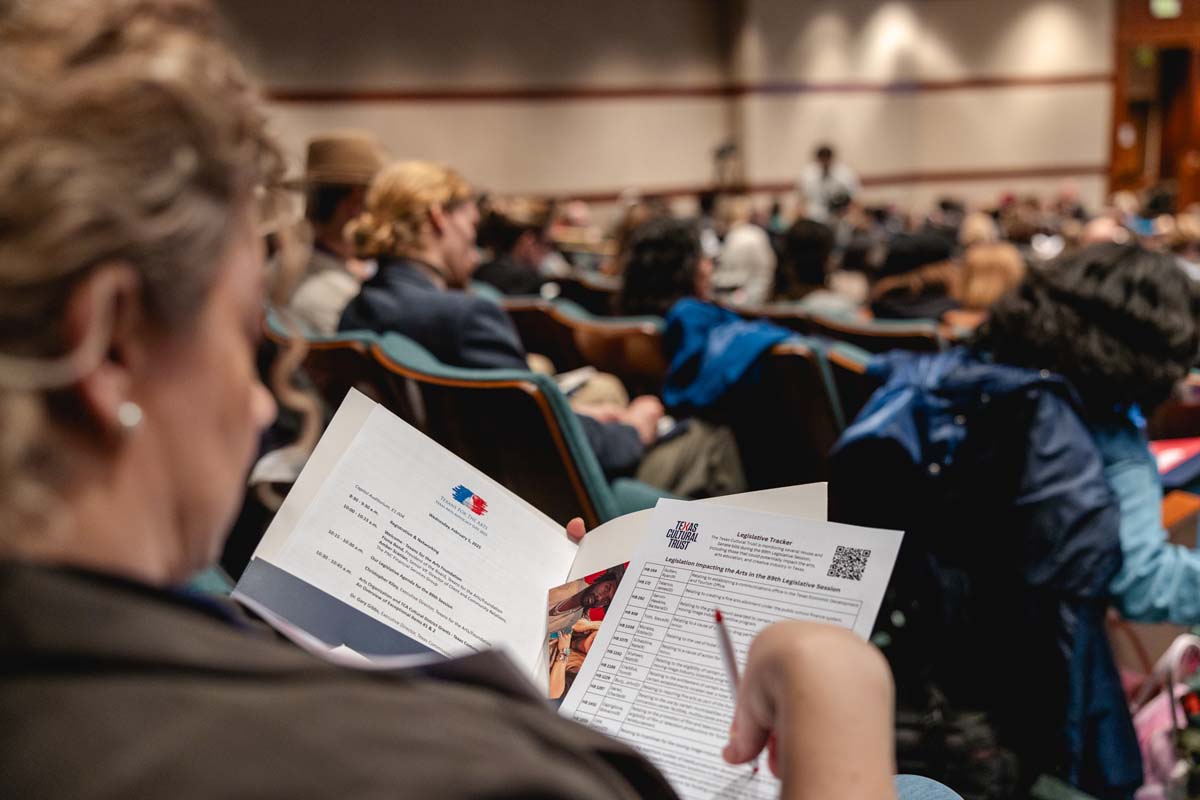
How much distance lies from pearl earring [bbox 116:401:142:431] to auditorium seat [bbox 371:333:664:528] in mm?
1102

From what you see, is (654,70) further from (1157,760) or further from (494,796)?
(494,796)

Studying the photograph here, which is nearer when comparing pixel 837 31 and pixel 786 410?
pixel 786 410

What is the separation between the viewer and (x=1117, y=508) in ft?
5.45

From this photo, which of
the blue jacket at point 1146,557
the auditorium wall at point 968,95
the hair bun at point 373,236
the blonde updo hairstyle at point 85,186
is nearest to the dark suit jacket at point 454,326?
the hair bun at point 373,236

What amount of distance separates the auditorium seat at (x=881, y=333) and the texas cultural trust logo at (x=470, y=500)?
1915mm

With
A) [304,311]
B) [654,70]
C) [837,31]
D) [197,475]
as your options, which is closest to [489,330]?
[304,311]

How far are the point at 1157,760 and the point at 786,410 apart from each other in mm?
1041

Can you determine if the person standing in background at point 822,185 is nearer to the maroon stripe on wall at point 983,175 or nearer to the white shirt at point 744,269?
the maroon stripe on wall at point 983,175

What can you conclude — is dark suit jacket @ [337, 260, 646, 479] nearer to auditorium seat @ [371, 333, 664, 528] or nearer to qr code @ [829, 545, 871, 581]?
auditorium seat @ [371, 333, 664, 528]

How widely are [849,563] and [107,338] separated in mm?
586

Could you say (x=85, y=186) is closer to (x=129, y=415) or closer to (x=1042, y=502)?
(x=129, y=415)

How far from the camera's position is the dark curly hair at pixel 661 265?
322 centimetres

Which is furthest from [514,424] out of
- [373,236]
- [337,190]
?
[337,190]

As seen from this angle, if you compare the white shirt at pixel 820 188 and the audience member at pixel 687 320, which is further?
the white shirt at pixel 820 188
